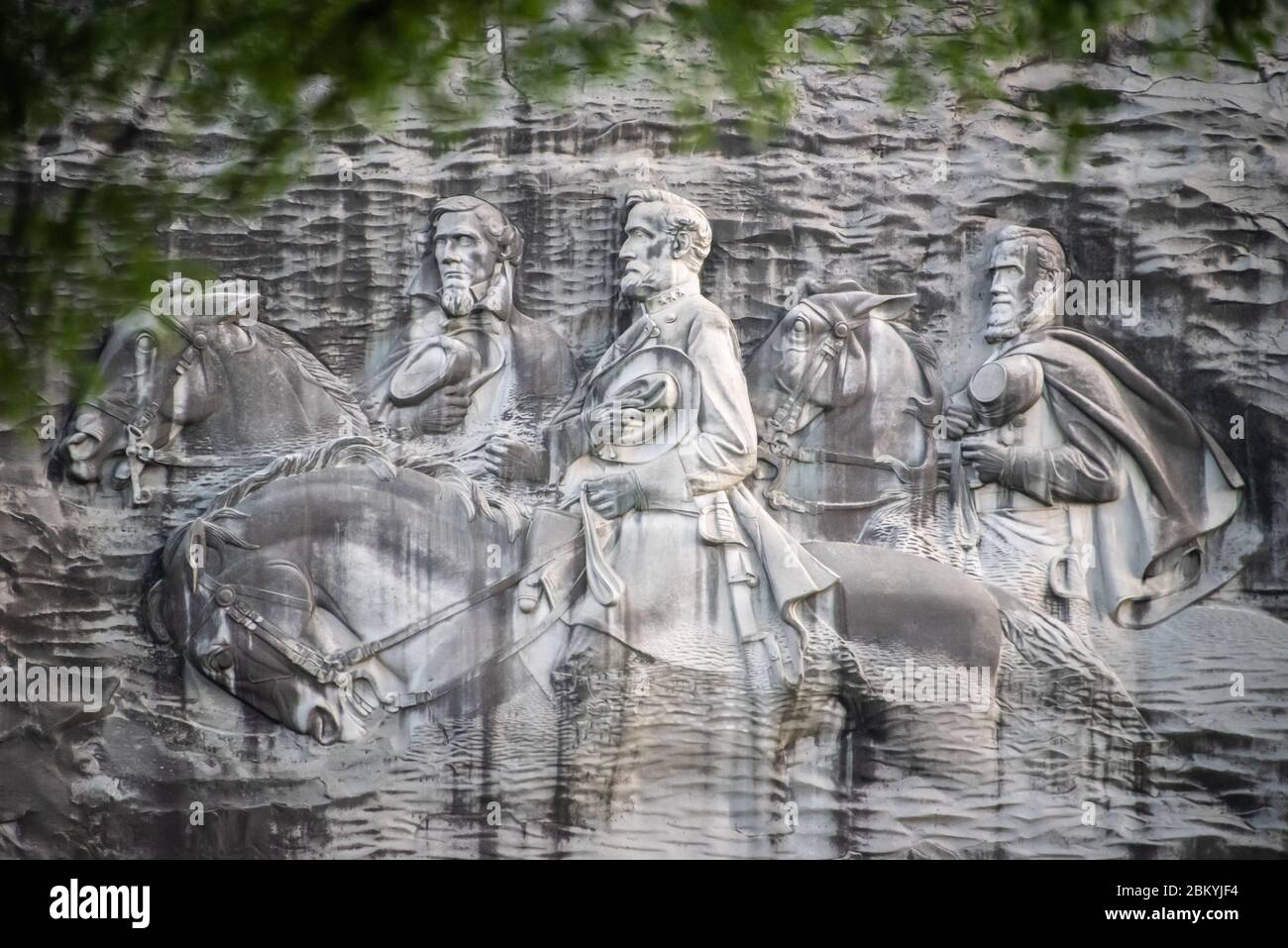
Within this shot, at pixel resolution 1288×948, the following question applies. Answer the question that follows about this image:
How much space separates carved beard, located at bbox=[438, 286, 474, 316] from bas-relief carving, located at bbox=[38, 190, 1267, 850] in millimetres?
23

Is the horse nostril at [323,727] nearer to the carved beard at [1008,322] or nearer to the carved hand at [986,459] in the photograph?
the carved hand at [986,459]

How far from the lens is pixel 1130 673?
39.4 feet

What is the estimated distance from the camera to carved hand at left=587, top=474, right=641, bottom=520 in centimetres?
1192

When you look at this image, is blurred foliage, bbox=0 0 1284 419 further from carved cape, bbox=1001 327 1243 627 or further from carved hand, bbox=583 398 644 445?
carved hand, bbox=583 398 644 445

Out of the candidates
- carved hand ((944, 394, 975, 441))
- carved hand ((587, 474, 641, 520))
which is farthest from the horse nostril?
carved hand ((944, 394, 975, 441))

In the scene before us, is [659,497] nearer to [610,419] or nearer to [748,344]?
[610,419]

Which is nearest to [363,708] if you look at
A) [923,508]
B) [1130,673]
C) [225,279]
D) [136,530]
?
[136,530]

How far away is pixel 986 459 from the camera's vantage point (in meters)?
12.1

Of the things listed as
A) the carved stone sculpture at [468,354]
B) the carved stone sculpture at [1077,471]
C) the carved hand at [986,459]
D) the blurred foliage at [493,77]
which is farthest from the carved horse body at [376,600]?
the blurred foliage at [493,77]

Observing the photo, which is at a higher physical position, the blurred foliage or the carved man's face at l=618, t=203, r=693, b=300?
the blurred foliage

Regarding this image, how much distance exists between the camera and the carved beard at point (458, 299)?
12164mm

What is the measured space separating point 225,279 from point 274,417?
0.86 meters

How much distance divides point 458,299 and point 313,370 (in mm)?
936

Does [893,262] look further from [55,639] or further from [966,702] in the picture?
[55,639]
